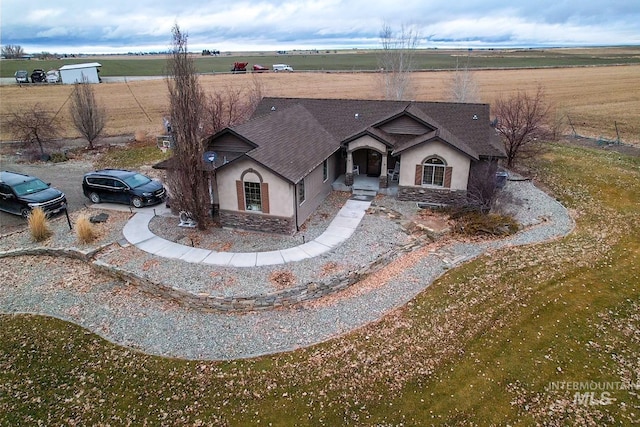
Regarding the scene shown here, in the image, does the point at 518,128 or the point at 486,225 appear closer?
the point at 486,225

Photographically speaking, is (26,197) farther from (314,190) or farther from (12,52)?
(12,52)

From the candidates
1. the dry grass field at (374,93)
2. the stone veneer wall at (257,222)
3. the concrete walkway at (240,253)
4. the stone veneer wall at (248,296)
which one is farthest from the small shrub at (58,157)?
the stone veneer wall at (257,222)

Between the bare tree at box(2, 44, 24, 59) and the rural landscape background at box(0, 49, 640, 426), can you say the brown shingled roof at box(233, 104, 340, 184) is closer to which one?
the rural landscape background at box(0, 49, 640, 426)

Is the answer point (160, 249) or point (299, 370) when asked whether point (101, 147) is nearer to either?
point (160, 249)

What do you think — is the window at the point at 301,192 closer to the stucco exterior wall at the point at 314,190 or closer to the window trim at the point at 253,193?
the stucco exterior wall at the point at 314,190

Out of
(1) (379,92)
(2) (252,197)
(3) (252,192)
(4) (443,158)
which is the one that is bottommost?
(2) (252,197)

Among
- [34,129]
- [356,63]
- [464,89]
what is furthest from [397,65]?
[356,63]
